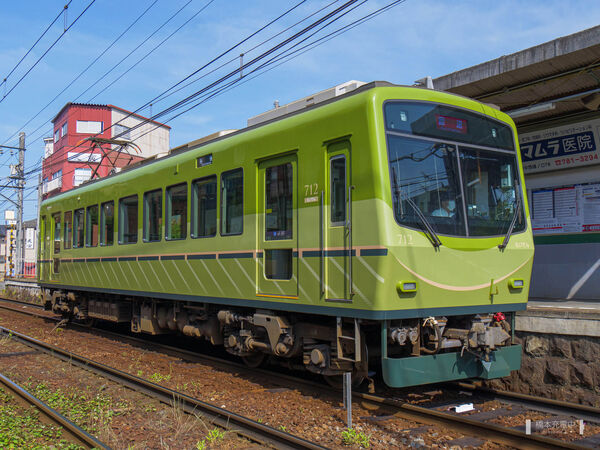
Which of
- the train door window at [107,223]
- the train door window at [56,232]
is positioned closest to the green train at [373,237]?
the train door window at [107,223]

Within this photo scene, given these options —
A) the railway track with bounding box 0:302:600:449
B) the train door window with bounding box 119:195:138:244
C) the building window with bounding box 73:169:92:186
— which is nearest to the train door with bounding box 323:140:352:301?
the railway track with bounding box 0:302:600:449

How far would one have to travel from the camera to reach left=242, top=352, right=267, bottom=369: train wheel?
861 cm

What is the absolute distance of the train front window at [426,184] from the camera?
237 inches

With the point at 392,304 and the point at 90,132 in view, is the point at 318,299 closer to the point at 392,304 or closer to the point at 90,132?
the point at 392,304

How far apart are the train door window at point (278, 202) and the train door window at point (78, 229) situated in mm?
7509

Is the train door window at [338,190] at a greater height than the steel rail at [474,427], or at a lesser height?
greater

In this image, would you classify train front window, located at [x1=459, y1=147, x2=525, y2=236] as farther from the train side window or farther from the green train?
the train side window

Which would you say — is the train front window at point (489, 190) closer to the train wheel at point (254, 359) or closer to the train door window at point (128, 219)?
the train wheel at point (254, 359)

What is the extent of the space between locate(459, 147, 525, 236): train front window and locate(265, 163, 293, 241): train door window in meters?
2.10

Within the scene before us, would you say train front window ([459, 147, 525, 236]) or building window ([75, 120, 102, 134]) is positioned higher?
building window ([75, 120, 102, 134])

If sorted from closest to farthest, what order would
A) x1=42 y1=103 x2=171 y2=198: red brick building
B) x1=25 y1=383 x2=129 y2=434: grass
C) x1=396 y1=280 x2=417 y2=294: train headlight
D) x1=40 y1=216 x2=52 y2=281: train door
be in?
x1=396 y1=280 x2=417 y2=294: train headlight → x1=25 y1=383 x2=129 y2=434: grass → x1=40 y1=216 x2=52 y2=281: train door → x1=42 y1=103 x2=171 y2=198: red brick building

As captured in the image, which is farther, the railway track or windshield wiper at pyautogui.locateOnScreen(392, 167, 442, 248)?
windshield wiper at pyautogui.locateOnScreen(392, 167, 442, 248)

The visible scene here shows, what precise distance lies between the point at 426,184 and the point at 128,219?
682cm

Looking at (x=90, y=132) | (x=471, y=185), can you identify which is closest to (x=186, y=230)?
(x=471, y=185)
